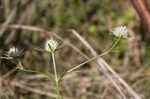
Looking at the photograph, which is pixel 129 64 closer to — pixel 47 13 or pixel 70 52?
pixel 70 52

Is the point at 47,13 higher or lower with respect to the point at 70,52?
higher

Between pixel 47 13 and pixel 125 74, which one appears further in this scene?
pixel 47 13

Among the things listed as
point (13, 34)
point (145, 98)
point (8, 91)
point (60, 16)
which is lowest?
point (145, 98)

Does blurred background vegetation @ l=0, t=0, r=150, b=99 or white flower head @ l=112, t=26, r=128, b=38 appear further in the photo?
blurred background vegetation @ l=0, t=0, r=150, b=99

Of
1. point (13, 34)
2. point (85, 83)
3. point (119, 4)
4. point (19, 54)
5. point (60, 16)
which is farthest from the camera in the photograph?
point (119, 4)

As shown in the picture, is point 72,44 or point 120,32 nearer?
point 120,32

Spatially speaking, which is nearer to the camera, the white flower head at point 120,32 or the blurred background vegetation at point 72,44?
the white flower head at point 120,32

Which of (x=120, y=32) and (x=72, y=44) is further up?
(x=72, y=44)

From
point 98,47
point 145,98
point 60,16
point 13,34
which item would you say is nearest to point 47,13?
point 60,16
